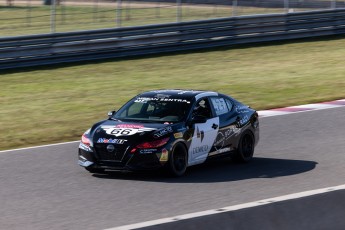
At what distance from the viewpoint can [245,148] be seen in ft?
45.3

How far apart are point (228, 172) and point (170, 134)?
4.40 feet

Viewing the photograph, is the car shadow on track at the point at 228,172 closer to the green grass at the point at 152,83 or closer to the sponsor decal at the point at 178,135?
the sponsor decal at the point at 178,135

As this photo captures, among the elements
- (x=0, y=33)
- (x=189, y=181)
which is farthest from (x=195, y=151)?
(x=0, y=33)

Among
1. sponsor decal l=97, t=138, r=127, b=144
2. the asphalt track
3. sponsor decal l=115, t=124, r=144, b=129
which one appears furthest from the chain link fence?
sponsor decal l=97, t=138, r=127, b=144

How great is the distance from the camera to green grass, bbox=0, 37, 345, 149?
17.4 metres

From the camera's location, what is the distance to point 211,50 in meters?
28.2

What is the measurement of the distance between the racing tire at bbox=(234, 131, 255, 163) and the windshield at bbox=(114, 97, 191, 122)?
1.33 m

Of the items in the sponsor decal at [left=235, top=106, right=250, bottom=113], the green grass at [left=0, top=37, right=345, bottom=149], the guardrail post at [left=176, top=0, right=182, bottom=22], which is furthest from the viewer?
the guardrail post at [left=176, top=0, right=182, bottom=22]

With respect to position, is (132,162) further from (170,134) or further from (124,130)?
(170,134)

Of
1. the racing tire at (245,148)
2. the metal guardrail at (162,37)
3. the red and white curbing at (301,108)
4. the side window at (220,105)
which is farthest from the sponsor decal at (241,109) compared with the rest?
the metal guardrail at (162,37)

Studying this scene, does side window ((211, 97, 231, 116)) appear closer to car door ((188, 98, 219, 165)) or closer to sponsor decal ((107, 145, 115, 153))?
car door ((188, 98, 219, 165))

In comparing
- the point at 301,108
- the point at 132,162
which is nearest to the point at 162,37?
the point at 301,108

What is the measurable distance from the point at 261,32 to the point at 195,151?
57.9ft

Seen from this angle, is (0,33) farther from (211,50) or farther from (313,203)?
(313,203)
